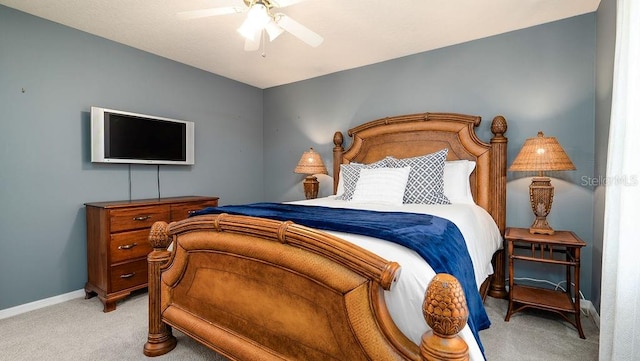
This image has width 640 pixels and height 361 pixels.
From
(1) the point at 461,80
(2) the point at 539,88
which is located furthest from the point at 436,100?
(2) the point at 539,88

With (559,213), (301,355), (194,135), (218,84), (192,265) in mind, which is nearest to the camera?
(301,355)

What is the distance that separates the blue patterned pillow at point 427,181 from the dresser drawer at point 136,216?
2247mm

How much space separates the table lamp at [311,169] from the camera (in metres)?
3.64

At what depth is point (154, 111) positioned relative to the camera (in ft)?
10.8

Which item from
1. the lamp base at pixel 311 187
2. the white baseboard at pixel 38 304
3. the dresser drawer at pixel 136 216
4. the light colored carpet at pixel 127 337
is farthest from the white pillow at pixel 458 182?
the white baseboard at pixel 38 304

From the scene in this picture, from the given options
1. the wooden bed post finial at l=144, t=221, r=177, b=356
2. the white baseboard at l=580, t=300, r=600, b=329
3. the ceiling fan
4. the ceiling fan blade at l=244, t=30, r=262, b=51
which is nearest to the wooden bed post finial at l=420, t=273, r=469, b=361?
the wooden bed post finial at l=144, t=221, r=177, b=356

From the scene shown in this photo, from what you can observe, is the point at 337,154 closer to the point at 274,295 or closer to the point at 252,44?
the point at 252,44

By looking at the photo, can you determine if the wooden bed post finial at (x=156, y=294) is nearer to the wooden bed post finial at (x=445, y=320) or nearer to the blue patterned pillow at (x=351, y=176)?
the wooden bed post finial at (x=445, y=320)

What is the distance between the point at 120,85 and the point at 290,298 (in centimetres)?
297

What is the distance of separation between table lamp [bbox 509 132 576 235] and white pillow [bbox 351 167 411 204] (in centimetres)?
87

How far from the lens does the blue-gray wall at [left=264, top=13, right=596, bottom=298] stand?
250 centimetres

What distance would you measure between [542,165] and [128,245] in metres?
3.41

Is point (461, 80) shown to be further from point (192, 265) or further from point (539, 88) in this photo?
point (192, 265)

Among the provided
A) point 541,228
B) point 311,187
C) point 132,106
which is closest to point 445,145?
point 541,228
